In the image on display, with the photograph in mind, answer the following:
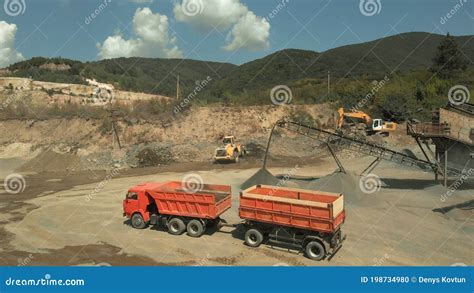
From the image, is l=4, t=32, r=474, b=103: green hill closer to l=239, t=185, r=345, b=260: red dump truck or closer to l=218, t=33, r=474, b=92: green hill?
l=218, t=33, r=474, b=92: green hill

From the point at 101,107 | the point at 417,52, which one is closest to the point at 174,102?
the point at 101,107

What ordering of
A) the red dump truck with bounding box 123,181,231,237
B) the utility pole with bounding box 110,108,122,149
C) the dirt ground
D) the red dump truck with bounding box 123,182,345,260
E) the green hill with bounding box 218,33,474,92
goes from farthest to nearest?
the green hill with bounding box 218,33,474,92 < the utility pole with bounding box 110,108,122,149 < the red dump truck with bounding box 123,181,231,237 < the dirt ground < the red dump truck with bounding box 123,182,345,260

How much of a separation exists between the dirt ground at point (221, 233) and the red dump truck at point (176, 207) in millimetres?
472

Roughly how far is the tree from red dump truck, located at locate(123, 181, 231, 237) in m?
54.3

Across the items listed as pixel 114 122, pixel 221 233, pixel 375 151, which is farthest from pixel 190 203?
pixel 114 122

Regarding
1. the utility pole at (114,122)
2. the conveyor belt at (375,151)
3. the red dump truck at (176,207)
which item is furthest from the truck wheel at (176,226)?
the utility pole at (114,122)

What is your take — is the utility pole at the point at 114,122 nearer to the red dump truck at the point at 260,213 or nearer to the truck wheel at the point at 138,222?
the truck wheel at the point at 138,222

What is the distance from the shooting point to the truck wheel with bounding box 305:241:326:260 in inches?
522

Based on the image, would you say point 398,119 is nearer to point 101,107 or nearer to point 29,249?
point 101,107

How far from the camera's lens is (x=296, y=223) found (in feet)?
45.0

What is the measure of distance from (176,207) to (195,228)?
3.61 ft

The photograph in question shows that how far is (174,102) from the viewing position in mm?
47094

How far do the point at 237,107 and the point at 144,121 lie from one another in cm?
1103

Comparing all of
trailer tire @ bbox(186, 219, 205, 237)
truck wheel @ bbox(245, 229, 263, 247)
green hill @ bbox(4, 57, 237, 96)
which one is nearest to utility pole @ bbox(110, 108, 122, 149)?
trailer tire @ bbox(186, 219, 205, 237)
